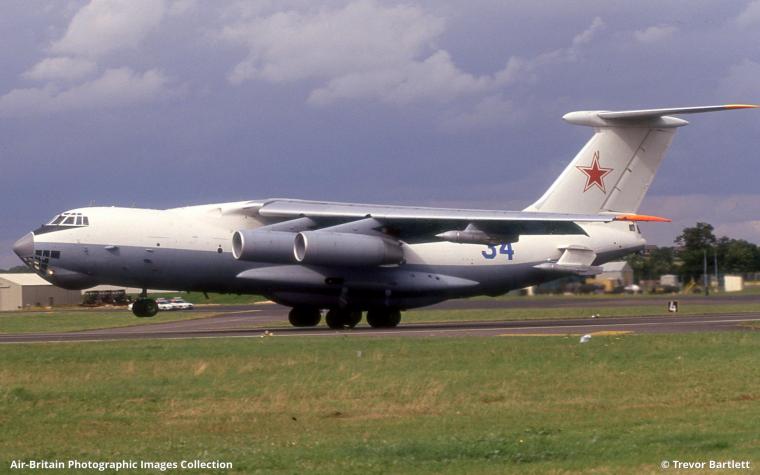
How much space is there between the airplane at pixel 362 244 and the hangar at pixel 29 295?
56.5 m

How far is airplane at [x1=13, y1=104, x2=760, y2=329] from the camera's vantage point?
89.8 feet

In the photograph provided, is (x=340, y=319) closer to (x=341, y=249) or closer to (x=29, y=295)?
(x=341, y=249)

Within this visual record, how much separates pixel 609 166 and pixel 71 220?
598 inches

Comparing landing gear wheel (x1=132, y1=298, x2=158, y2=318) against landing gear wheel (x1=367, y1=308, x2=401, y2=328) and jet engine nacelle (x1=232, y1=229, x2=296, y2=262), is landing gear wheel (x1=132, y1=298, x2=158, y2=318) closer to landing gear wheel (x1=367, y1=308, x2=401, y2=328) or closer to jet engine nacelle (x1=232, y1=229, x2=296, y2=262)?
jet engine nacelle (x1=232, y1=229, x2=296, y2=262)

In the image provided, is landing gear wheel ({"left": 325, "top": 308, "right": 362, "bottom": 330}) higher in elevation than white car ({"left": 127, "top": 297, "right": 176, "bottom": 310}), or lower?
higher

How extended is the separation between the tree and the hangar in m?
44.4

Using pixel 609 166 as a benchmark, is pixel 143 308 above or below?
below

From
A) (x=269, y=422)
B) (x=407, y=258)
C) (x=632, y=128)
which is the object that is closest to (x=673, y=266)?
(x=632, y=128)

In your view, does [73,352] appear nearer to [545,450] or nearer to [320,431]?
[320,431]

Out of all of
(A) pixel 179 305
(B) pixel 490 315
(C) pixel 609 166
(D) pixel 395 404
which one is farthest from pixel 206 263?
(A) pixel 179 305

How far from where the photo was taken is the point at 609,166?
31891mm

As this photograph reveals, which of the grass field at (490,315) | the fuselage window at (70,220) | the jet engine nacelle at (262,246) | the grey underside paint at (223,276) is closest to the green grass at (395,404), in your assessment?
the jet engine nacelle at (262,246)

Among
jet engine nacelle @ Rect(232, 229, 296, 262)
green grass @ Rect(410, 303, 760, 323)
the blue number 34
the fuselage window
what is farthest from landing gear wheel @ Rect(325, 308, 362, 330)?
the fuselage window

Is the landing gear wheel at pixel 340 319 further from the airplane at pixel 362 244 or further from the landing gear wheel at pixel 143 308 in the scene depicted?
the landing gear wheel at pixel 143 308
